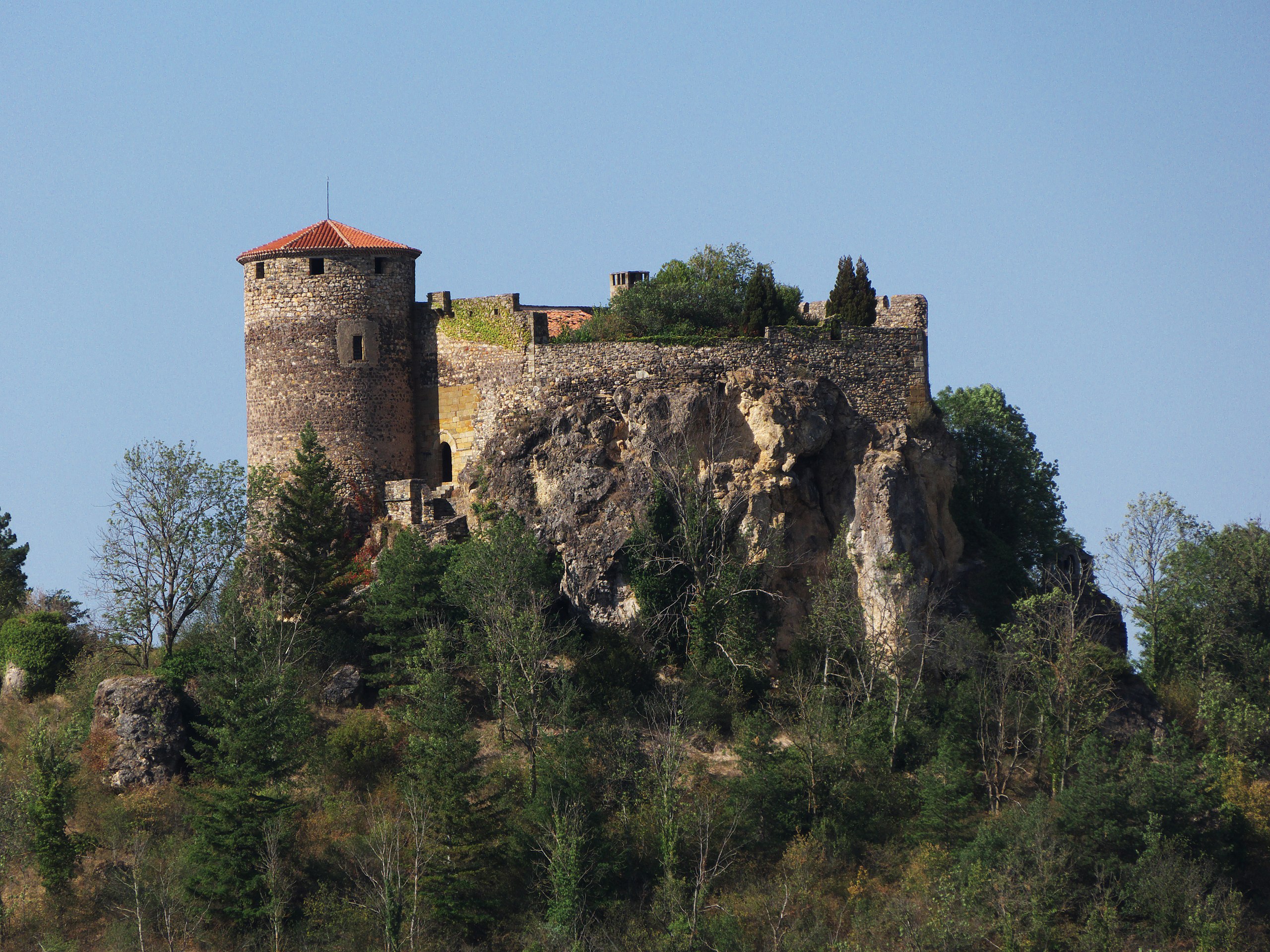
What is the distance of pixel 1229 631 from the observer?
63.6 m

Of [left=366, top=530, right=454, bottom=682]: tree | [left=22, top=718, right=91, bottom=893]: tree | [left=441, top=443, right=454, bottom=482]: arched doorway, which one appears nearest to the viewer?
[left=22, top=718, right=91, bottom=893]: tree

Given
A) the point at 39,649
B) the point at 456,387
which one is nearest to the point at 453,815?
the point at 39,649

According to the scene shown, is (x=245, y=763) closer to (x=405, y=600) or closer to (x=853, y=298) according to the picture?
(x=405, y=600)

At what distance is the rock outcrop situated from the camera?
55.5m

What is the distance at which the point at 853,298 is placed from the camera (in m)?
60.8

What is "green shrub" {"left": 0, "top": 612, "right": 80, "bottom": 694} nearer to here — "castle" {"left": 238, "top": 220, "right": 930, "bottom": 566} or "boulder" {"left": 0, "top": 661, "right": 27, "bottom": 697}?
"boulder" {"left": 0, "top": 661, "right": 27, "bottom": 697}

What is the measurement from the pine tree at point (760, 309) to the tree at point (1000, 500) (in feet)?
22.8

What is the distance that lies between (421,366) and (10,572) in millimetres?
17950

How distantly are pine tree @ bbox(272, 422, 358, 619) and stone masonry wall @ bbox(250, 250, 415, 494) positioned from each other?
5.26ft

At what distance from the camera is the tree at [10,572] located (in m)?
63.7

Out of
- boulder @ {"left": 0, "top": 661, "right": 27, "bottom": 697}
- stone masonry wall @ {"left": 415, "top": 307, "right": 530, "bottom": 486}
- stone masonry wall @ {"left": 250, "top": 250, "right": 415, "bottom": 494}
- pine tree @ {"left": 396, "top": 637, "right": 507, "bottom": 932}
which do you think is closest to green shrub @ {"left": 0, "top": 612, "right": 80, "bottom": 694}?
boulder @ {"left": 0, "top": 661, "right": 27, "bottom": 697}

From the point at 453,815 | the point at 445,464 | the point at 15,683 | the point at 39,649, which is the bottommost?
the point at 453,815

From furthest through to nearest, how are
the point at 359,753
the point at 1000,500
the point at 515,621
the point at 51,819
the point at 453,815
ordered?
the point at 1000,500 < the point at 515,621 < the point at 359,753 < the point at 453,815 < the point at 51,819

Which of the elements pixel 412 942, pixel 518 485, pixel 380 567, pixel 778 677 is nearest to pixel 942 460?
pixel 778 677
